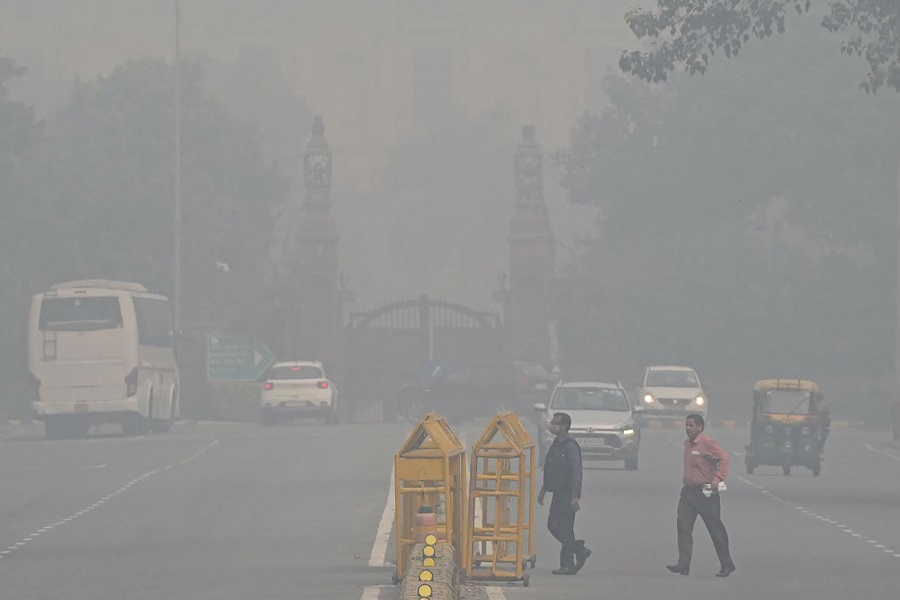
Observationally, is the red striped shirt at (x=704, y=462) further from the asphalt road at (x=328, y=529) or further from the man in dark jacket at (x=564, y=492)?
the man in dark jacket at (x=564, y=492)

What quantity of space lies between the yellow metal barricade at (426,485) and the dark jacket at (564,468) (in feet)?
5.33

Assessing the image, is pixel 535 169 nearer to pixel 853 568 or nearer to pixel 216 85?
pixel 853 568

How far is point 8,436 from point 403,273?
260 ft

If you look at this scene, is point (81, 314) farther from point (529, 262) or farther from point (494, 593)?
point (494, 593)

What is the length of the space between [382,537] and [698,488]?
14.1 ft

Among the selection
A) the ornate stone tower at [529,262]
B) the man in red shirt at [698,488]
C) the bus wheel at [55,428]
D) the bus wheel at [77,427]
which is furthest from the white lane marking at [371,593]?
the ornate stone tower at [529,262]

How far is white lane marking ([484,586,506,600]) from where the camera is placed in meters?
18.2

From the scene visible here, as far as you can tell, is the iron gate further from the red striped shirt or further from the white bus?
the red striped shirt

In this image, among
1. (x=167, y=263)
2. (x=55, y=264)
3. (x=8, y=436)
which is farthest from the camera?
(x=167, y=263)

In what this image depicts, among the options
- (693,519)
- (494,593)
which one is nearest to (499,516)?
(494,593)

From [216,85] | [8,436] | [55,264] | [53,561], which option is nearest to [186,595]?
[53,561]

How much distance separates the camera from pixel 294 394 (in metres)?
58.8

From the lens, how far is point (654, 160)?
3012 inches

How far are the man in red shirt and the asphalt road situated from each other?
0.38 meters
